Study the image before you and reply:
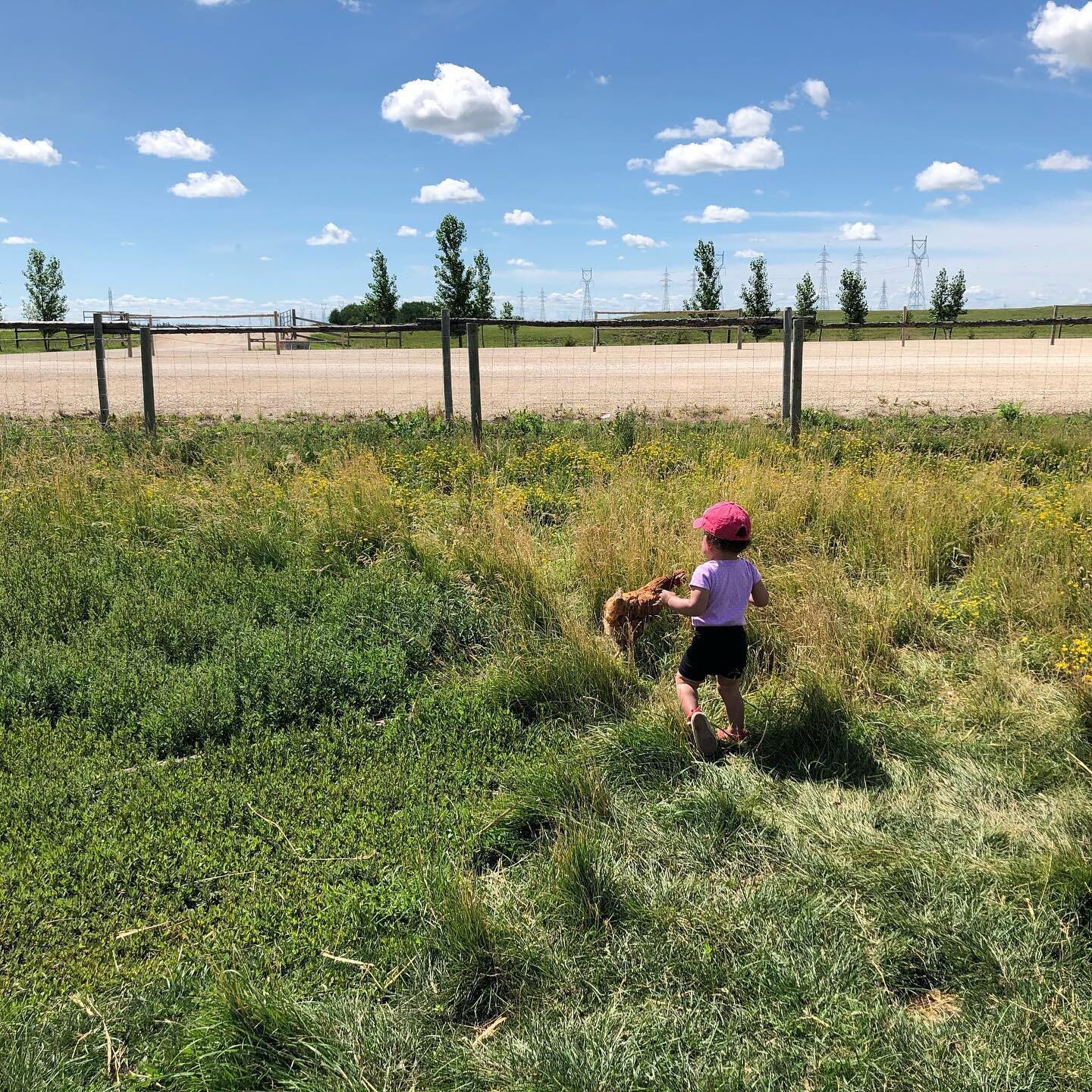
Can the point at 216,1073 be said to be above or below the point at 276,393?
below

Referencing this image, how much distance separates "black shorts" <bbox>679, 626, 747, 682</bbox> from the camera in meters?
3.89

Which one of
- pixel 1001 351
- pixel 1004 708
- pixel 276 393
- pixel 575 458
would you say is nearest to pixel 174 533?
pixel 575 458

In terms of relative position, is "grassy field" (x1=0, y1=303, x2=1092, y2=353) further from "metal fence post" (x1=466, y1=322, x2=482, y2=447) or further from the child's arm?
the child's arm

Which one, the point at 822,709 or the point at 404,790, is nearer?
the point at 404,790

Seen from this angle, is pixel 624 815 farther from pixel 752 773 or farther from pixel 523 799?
pixel 752 773

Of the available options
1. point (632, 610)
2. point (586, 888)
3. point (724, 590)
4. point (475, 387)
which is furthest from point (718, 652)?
point (475, 387)

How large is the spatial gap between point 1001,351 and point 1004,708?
3203 cm

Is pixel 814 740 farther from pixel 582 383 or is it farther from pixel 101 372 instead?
pixel 582 383

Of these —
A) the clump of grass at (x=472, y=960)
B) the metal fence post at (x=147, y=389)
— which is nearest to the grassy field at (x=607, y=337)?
the metal fence post at (x=147, y=389)

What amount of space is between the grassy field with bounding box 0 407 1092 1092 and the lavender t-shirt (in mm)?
512

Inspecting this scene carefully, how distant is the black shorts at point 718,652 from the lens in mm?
3887

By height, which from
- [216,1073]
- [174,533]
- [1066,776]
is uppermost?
[174,533]

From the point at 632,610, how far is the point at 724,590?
0.73 meters

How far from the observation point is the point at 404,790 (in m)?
3.55
